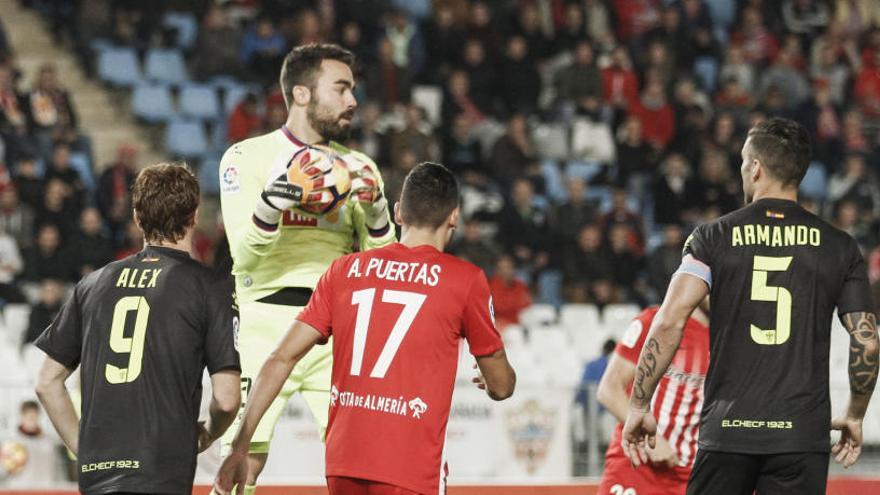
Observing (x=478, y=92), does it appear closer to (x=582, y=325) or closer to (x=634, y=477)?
(x=582, y=325)

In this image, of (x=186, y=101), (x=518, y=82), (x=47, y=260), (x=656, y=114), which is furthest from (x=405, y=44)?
(x=47, y=260)

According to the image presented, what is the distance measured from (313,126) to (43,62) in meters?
11.7

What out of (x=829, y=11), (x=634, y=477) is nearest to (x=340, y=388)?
(x=634, y=477)

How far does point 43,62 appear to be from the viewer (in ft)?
57.8

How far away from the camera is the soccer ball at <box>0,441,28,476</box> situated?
10.6 metres

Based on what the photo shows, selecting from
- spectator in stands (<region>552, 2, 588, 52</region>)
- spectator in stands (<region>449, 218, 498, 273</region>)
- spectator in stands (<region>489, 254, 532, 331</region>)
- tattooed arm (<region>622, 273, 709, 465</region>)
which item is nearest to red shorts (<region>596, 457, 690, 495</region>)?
tattooed arm (<region>622, 273, 709, 465</region>)

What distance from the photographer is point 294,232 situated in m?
6.71

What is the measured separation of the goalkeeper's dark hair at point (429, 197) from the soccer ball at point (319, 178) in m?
0.83

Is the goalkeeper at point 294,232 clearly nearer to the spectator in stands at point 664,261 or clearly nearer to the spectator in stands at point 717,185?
the spectator in stands at point 664,261

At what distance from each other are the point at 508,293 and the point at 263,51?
15.8ft

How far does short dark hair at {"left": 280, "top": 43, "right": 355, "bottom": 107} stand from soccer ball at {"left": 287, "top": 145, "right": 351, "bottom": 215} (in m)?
0.64

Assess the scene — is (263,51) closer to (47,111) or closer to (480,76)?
(480,76)

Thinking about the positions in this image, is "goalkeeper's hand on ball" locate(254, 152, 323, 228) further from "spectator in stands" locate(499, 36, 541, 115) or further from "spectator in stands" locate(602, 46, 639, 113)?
"spectator in stands" locate(602, 46, 639, 113)

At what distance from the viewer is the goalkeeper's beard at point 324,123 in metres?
6.79
